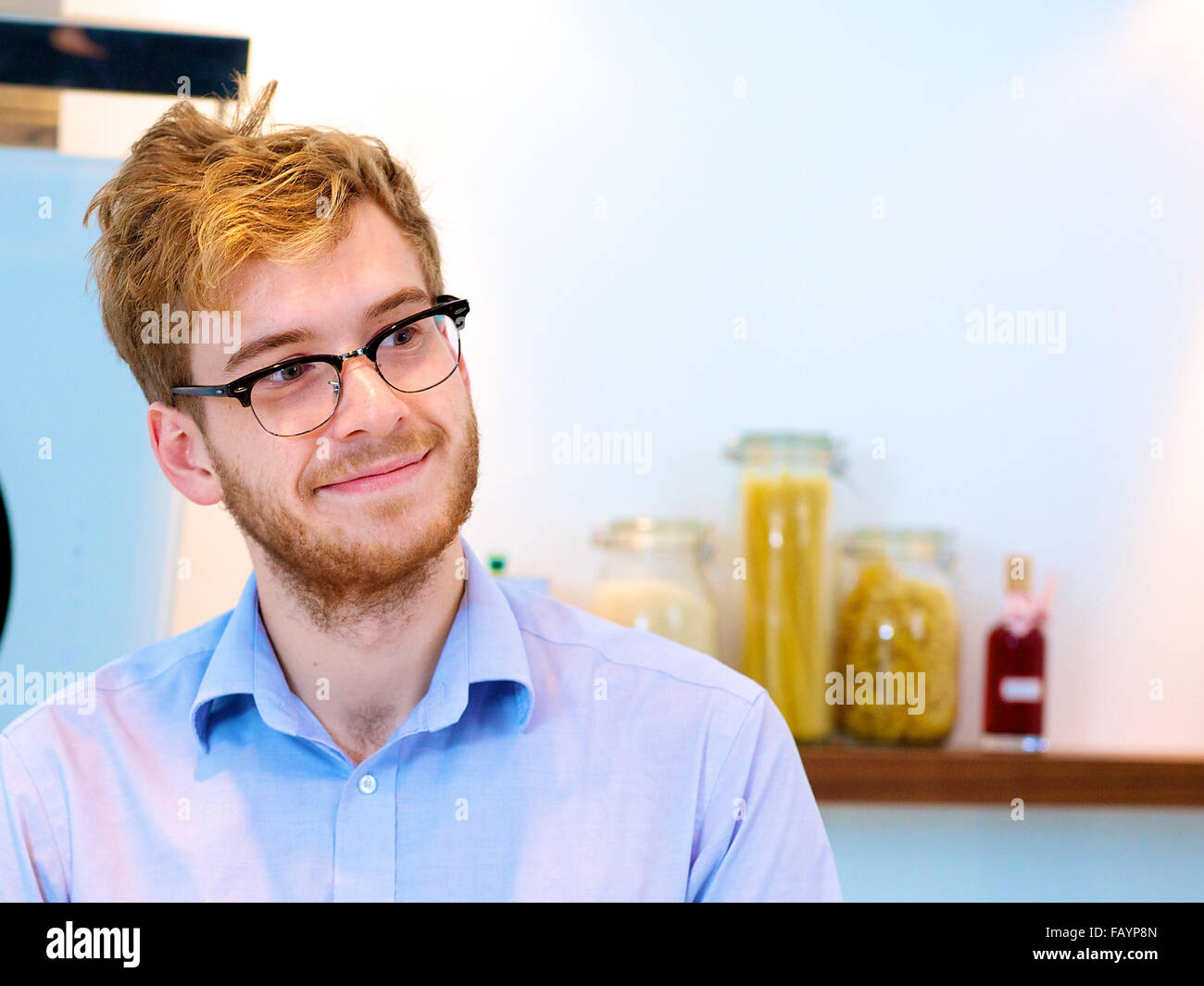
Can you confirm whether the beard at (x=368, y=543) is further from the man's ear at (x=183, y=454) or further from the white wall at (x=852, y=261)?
the white wall at (x=852, y=261)

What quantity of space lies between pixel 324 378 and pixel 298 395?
0.02 m

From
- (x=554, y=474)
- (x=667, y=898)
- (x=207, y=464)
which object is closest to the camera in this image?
(x=667, y=898)

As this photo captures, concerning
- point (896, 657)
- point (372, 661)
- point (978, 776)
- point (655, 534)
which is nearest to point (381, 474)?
point (372, 661)

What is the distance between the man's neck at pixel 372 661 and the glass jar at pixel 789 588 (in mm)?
367

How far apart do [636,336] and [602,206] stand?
143mm

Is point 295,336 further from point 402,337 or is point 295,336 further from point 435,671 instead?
point 435,671

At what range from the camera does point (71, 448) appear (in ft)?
3.68

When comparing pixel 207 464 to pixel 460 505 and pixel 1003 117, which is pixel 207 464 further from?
pixel 1003 117

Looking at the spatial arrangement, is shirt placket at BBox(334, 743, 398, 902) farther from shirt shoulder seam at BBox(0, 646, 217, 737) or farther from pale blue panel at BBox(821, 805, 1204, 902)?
pale blue panel at BBox(821, 805, 1204, 902)

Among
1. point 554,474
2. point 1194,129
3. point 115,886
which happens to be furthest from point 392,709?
point 1194,129

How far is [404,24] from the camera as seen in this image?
1124mm

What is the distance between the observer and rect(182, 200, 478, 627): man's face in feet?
2.39

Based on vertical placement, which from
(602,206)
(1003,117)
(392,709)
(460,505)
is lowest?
(392,709)

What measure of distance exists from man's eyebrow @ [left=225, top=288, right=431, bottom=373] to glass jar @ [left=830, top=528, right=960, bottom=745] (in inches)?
21.2
